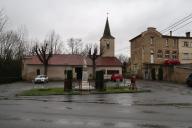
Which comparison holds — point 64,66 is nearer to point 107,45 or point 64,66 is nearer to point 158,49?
point 107,45

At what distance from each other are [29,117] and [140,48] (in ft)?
208

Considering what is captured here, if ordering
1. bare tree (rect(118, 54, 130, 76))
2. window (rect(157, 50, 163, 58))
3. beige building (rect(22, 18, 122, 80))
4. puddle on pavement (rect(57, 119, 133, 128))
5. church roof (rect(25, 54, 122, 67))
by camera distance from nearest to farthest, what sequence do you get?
puddle on pavement (rect(57, 119, 133, 128)) < beige building (rect(22, 18, 122, 80)) < church roof (rect(25, 54, 122, 67)) < window (rect(157, 50, 163, 58)) < bare tree (rect(118, 54, 130, 76))

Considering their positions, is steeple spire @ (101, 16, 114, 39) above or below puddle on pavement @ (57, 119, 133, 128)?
above

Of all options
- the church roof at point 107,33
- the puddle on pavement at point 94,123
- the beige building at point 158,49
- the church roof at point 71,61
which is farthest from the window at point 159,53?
the puddle on pavement at point 94,123

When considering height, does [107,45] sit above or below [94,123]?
above

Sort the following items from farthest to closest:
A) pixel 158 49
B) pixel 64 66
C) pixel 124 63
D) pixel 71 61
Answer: pixel 124 63, pixel 158 49, pixel 71 61, pixel 64 66

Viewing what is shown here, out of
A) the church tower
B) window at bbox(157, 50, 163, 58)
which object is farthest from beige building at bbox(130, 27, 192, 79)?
the church tower

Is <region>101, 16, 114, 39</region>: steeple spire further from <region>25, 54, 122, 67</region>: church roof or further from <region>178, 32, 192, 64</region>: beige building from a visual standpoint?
<region>178, 32, 192, 64</region>: beige building

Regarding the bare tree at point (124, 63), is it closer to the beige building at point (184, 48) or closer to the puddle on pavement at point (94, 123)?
the beige building at point (184, 48)

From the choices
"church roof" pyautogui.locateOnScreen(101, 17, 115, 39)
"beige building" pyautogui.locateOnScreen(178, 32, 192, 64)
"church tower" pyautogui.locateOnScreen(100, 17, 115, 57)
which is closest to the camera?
"beige building" pyautogui.locateOnScreen(178, 32, 192, 64)

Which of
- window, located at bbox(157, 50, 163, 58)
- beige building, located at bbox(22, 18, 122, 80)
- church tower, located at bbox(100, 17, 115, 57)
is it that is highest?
church tower, located at bbox(100, 17, 115, 57)

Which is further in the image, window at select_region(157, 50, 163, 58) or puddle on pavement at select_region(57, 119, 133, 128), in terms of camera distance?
window at select_region(157, 50, 163, 58)

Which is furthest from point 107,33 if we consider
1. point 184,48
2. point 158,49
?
point 184,48

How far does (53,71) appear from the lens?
67125 mm
